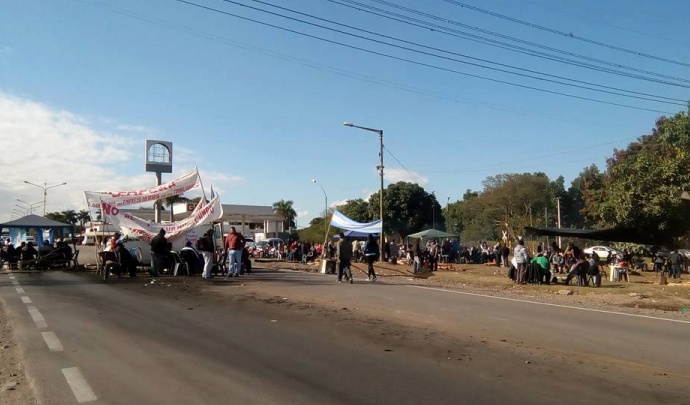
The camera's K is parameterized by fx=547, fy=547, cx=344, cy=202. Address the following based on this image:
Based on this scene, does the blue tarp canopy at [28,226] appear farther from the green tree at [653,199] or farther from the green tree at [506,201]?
the green tree at [506,201]

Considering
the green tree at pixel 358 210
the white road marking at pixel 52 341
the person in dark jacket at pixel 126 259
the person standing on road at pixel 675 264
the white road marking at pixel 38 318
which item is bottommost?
the white road marking at pixel 52 341

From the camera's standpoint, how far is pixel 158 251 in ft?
62.0

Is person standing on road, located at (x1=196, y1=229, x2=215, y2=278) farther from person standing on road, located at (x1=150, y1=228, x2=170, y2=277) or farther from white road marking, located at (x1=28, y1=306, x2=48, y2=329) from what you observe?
white road marking, located at (x1=28, y1=306, x2=48, y2=329)

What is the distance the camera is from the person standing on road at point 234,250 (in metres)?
18.4

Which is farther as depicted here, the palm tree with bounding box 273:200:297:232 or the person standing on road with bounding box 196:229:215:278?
the palm tree with bounding box 273:200:297:232

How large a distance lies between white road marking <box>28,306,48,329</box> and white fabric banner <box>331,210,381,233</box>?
815 inches

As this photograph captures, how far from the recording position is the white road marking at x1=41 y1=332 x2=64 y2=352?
24.9 ft

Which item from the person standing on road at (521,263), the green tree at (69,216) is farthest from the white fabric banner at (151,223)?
the green tree at (69,216)

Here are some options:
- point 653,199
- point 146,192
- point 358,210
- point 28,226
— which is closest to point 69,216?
point 358,210

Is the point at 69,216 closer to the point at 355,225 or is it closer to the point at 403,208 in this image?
the point at 403,208

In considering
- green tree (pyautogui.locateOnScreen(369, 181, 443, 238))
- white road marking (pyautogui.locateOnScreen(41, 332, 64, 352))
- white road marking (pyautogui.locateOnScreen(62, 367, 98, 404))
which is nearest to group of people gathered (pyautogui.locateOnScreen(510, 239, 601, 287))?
white road marking (pyautogui.locateOnScreen(41, 332, 64, 352))

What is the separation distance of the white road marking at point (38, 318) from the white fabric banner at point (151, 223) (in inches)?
350

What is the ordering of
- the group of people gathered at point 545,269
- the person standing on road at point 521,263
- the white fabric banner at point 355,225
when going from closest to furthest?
the group of people gathered at point 545,269 → the person standing on road at point 521,263 → the white fabric banner at point 355,225

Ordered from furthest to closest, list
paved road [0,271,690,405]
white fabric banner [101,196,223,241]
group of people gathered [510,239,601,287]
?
white fabric banner [101,196,223,241]
group of people gathered [510,239,601,287]
paved road [0,271,690,405]
